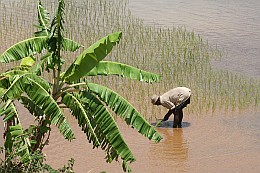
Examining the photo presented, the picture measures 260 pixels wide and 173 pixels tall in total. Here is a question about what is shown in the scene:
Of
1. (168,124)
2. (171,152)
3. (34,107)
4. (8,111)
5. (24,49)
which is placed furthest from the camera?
(168,124)

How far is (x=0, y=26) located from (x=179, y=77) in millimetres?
4793

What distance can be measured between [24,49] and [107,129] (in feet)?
5.01

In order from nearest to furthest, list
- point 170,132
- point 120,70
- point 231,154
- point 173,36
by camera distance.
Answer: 1. point 120,70
2. point 231,154
3. point 170,132
4. point 173,36

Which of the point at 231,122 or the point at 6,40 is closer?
the point at 231,122

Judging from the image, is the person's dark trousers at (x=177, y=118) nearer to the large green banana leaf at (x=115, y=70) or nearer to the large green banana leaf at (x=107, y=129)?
the large green banana leaf at (x=115, y=70)

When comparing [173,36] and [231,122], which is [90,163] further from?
[173,36]

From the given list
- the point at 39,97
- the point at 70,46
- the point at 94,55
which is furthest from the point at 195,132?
the point at 39,97

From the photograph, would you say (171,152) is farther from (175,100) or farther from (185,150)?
(175,100)

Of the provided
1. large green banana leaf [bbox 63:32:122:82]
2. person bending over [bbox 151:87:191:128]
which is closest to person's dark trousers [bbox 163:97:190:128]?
person bending over [bbox 151:87:191:128]

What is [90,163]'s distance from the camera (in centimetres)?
907

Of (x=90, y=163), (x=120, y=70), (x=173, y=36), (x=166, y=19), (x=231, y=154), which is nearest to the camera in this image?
(x=120, y=70)

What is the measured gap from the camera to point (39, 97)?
6.39m

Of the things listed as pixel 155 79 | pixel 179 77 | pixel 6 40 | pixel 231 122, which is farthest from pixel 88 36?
pixel 155 79

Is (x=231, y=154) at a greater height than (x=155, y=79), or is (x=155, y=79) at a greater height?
(x=155, y=79)
